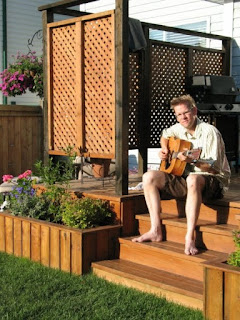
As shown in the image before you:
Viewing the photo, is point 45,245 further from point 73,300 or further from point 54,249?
point 73,300

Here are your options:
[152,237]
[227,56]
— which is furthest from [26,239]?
[227,56]

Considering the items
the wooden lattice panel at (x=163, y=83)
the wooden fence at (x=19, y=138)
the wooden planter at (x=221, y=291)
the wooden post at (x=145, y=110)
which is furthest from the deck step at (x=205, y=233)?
the wooden fence at (x=19, y=138)

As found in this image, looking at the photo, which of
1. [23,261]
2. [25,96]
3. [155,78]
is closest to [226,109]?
[155,78]

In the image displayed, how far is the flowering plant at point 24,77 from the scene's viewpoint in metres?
8.53

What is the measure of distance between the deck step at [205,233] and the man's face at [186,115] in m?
0.81

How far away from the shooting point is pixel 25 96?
511 inches

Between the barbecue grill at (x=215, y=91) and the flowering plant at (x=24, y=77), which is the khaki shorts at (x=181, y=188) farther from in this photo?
→ the flowering plant at (x=24, y=77)

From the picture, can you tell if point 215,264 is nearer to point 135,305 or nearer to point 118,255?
point 135,305

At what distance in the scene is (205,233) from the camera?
435cm

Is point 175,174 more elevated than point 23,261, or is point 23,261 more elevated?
point 175,174

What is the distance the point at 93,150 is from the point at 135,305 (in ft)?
6.68

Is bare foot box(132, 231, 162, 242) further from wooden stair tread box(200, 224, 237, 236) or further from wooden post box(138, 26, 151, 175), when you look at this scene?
wooden post box(138, 26, 151, 175)

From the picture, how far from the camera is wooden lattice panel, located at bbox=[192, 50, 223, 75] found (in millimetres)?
7238

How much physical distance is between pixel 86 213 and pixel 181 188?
0.87 meters
